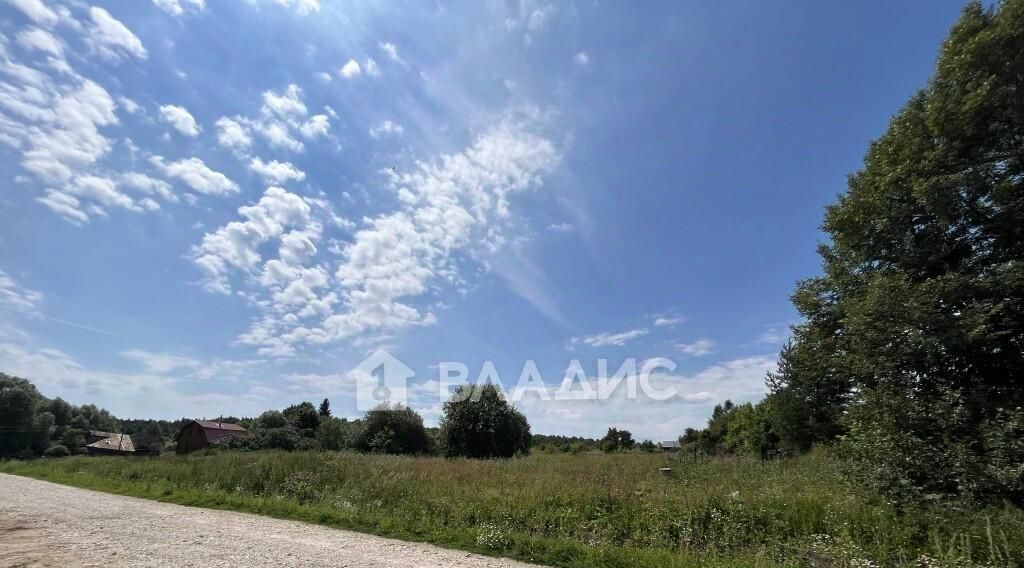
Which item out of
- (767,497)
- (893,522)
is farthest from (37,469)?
(893,522)

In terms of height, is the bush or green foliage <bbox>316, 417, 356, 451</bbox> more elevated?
green foliage <bbox>316, 417, 356, 451</bbox>

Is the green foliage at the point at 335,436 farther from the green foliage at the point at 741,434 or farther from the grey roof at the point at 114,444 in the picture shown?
the grey roof at the point at 114,444

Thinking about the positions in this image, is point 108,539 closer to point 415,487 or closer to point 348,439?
point 415,487

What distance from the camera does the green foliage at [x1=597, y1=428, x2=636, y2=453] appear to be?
4719 centimetres

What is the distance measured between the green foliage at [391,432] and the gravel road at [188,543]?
2733 cm

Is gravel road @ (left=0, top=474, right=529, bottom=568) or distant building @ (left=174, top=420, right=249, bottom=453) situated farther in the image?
distant building @ (left=174, top=420, right=249, bottom=453)

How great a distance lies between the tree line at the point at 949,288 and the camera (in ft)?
27.5

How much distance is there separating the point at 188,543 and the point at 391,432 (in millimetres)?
31467

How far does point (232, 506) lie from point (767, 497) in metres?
12.2

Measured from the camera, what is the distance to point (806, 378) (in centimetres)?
1485

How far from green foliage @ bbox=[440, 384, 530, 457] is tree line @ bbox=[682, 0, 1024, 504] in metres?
27.4

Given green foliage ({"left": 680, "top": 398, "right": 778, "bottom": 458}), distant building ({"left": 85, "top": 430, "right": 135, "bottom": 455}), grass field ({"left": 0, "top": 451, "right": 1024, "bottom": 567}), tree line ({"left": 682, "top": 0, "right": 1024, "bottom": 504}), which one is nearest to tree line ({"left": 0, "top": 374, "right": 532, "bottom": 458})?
→ distant building ({"left": 85, "top": 430, "right": 135, "bottom": 455})

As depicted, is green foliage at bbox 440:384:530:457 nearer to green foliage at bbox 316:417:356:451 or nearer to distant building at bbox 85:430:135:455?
green foliage at bbox 316:417:356:451

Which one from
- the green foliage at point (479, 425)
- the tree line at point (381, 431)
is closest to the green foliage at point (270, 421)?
the tree line at point (381, 431)
